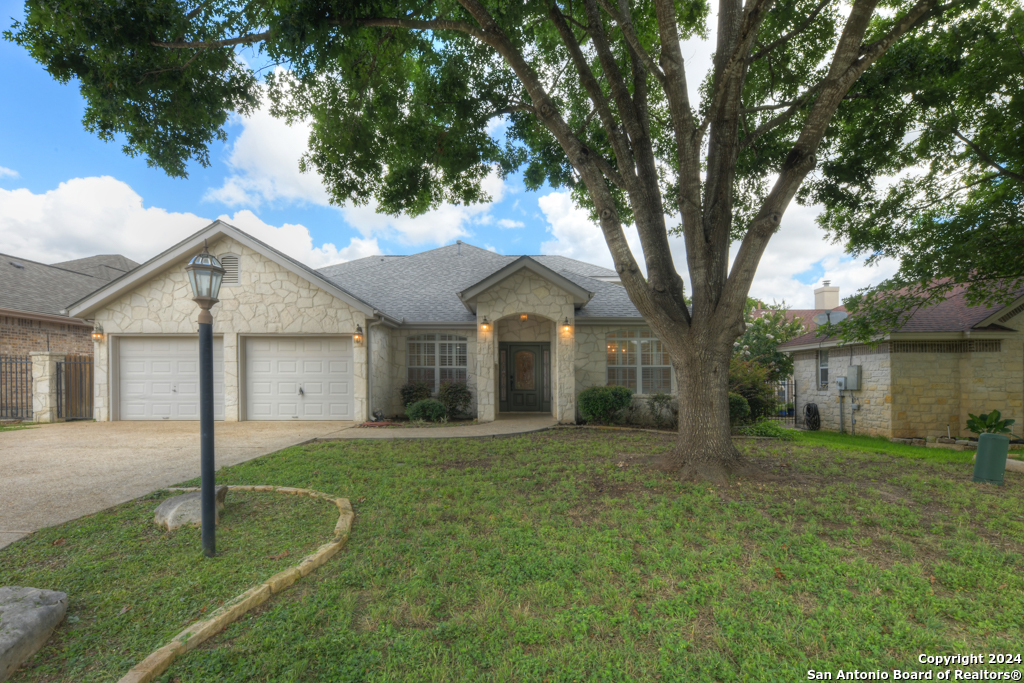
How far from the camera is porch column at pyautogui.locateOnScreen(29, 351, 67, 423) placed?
1194 cm

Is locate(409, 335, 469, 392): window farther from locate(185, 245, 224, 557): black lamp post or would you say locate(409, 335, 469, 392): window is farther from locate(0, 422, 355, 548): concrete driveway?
locate(185, 245, 224, 557): black lamp post

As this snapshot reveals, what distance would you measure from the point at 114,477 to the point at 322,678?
5974 mm

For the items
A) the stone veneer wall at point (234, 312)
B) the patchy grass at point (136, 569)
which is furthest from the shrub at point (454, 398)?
the patchy grass at point (136, 569)

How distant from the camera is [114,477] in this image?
625cm

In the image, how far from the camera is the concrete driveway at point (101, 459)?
505cm

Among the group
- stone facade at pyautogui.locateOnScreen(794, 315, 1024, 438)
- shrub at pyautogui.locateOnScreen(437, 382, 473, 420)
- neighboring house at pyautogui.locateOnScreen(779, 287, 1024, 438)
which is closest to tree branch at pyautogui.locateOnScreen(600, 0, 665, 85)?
shrub at pyautogui.locateOnScreen(437, 382, 473, 420)

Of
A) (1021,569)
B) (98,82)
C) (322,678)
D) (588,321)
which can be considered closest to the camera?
(322,678)

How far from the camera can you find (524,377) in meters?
14.1

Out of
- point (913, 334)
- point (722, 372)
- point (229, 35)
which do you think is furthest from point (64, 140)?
point (913, 334)

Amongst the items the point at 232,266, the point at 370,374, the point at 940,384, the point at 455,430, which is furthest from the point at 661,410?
the point at 232,266

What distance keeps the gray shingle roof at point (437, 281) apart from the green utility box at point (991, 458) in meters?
7.11

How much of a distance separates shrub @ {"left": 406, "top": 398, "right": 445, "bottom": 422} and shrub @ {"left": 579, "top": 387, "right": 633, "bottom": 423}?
3.73m

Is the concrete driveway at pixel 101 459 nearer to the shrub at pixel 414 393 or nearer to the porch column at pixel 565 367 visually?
the shrub at pixel 414 393

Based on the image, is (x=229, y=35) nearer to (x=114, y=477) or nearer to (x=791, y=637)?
(x=114, y=477)
